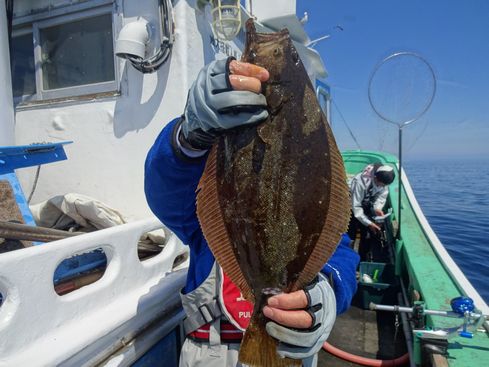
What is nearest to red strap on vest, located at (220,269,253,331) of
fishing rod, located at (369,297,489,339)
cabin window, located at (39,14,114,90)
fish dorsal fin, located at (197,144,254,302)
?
fish dorsal fin, located at (197,144,254,302)

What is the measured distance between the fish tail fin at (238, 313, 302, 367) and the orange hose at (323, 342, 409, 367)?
2261 millimetres

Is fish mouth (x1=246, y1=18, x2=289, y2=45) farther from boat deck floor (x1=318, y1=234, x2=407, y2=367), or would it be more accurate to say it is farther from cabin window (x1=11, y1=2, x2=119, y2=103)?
cabin window (x1=11, y1=2, x2=119, y2=103)

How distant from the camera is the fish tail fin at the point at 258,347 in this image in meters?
1.70

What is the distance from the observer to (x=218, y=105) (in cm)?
156

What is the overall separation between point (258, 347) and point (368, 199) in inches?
251

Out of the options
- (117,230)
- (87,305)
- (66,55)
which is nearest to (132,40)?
(66,55)

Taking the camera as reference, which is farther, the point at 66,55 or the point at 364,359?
the point at 66,55

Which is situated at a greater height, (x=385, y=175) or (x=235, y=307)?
(x=385, y=175)

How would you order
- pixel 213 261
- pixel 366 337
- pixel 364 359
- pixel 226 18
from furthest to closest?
pixel 226 18
pixel 366 337
pixel 364 359
pixel 213 261

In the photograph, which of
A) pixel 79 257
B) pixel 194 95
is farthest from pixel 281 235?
pixel 79 257

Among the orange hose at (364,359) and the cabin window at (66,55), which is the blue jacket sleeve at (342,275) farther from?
the cabin window at (66,55)

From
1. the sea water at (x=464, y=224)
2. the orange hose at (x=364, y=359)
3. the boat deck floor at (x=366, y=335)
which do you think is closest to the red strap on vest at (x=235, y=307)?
the boat deck floor at (x=366, y=335)

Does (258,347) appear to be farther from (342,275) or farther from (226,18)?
(226,18)

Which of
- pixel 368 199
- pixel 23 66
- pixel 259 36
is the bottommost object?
pixel 368 199
